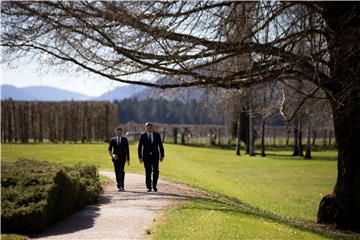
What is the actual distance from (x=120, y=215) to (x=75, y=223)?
121 centimetres

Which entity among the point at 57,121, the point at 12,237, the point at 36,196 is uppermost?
the point at 57,121

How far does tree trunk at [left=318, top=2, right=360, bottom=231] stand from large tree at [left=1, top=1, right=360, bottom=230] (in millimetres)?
27

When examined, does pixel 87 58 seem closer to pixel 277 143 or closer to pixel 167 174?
pixel 167 174

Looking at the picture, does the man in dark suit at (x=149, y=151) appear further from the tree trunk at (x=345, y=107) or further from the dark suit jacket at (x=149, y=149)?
the tree trunk at (x=345, y=107)

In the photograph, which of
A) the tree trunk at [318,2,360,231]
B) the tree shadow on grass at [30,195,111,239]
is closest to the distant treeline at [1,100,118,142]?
the tree shadow on grass at [30,195,111,239]

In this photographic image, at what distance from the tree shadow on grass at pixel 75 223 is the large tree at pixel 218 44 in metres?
3.66

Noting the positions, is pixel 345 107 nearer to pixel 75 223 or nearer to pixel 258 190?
pixel 75 223

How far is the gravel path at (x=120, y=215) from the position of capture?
9849 mm

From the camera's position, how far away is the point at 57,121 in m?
48.3

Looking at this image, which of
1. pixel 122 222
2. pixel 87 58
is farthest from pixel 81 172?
pixel 122 222

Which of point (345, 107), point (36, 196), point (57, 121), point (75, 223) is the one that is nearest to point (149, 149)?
point (75, 223)

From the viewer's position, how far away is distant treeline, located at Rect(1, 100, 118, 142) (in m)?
46.6

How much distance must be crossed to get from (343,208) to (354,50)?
5.51 metres

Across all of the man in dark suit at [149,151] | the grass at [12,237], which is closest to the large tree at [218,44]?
the man in dark suit at [149,151]
